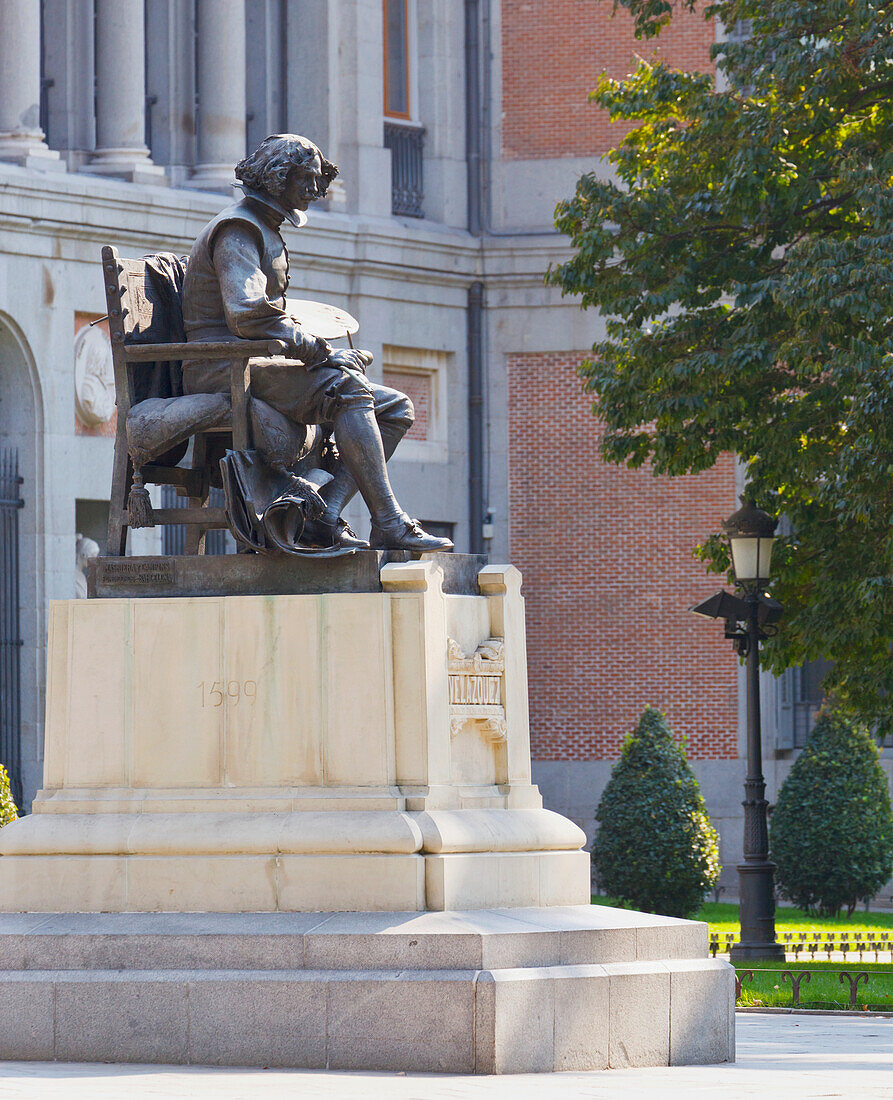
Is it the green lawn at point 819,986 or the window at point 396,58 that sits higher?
the window at point 396,58

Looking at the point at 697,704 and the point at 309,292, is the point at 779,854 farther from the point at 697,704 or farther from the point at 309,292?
the point at 309,292

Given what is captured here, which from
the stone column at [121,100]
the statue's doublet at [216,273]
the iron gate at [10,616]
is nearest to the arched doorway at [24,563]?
the iron gate at [10,616]

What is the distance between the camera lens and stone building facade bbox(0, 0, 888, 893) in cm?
2633

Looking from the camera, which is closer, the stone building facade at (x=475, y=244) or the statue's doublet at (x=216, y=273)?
the statue's doublet at (x=216, y=273)

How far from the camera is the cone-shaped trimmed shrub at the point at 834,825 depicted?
2488 cm

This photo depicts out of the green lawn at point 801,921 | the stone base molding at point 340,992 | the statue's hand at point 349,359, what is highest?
the statue's hand at point 349,359

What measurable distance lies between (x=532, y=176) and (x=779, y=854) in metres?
9.86

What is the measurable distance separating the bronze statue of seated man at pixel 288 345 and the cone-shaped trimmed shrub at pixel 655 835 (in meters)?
13.4

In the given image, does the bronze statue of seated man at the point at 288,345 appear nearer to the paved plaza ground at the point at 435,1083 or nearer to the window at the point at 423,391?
the paved plaza ground at the point at 435,1083

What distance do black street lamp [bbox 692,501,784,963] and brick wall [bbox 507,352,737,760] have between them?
31.3ft

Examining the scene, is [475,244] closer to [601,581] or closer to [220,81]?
[220,81]

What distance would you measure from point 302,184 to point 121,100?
635 inches

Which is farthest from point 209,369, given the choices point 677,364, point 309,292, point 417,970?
point 309,292

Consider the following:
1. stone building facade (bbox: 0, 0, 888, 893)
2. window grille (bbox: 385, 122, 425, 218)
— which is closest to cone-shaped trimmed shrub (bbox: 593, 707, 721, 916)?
stone building facade (bbox: 0, 0, 888, 893)
